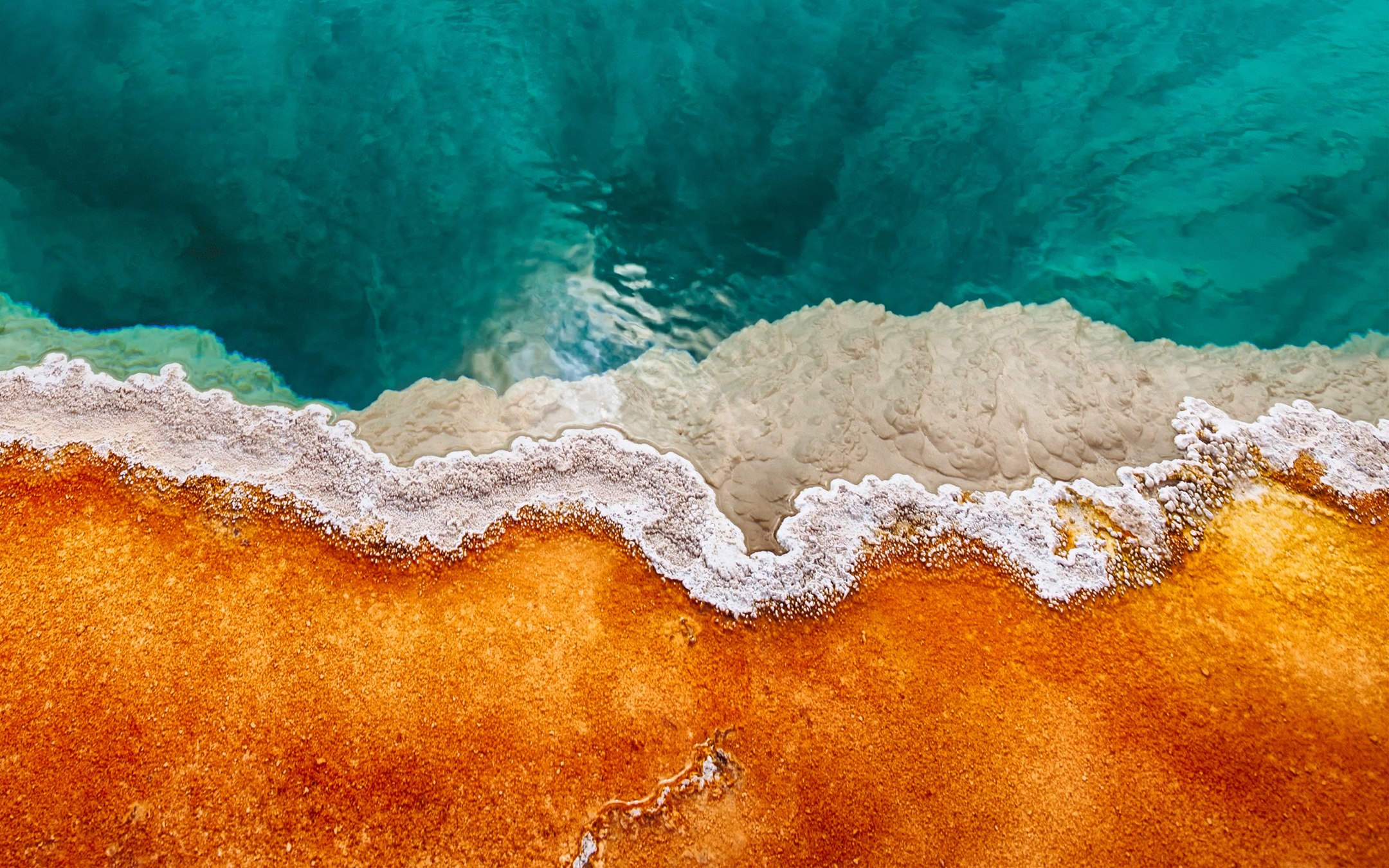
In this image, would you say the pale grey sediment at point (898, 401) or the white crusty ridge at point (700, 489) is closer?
the white crusty ridge at point (700, 489)

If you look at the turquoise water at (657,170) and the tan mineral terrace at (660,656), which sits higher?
the turquoise water at (657,170)

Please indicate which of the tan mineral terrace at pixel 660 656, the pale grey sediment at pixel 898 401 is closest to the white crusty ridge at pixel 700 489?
the tan mineral terrace at pixel 660 656

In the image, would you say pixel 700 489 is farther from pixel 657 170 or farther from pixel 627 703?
pixel 657 170

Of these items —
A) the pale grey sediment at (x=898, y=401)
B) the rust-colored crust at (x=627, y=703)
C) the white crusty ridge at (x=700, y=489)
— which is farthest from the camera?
the pale grey sediment at (x=898, y=401)

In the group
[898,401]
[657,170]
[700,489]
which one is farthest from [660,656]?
[657,170]

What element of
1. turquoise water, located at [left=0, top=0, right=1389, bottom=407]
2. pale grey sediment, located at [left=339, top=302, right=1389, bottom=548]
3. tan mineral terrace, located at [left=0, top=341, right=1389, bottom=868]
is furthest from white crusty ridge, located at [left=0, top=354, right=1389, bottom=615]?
turquoise water, located at [left=0, top=0, right=1389, bottom=407]

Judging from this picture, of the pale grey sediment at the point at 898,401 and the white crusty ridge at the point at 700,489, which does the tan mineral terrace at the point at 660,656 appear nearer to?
the white crusty ridge at the point at 700,489

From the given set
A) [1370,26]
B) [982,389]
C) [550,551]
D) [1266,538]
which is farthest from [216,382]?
[1370,26]
